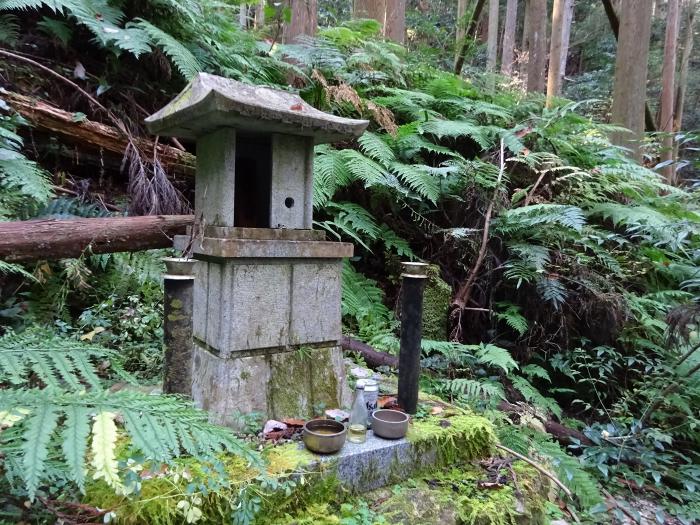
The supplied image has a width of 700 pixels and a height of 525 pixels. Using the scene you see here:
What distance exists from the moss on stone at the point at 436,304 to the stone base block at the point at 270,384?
185 centimetres

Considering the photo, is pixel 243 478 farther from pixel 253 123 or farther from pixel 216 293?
pixel 253 123

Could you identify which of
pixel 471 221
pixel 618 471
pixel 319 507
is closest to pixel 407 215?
pixel 471 221

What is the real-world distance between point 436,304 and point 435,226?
1.04m

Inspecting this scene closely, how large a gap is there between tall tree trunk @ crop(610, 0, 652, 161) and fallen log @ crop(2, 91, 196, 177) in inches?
258

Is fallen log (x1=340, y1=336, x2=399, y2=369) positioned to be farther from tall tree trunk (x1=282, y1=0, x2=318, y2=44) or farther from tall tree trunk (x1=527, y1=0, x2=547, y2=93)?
tall tree trunk (x1=527, y1=0, x2=547, y2=93)

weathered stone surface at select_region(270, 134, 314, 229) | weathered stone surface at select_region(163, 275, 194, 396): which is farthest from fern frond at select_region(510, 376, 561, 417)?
weathered stone surface at select_region(163, 275, 194, 396)

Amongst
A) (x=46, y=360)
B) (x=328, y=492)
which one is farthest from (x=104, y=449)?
(x=328, y=492)

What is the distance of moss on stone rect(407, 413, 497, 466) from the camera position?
2.48 metres

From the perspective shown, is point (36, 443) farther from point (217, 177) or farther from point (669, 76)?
point (669, 76)

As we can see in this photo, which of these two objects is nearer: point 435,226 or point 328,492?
point 328,492

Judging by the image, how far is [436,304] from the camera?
4.48 meters

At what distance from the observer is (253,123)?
2348mm

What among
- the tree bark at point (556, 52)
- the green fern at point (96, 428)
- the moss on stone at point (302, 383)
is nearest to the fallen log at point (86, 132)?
the moss on stone at point (302, 383)

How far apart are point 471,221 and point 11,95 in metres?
4.68
